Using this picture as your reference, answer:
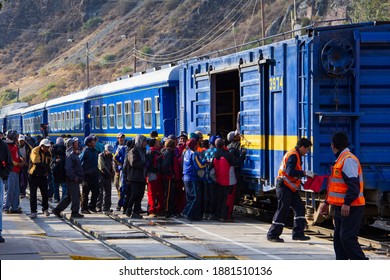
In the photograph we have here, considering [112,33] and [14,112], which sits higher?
[112,33]

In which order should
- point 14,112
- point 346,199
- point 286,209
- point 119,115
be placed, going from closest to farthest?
1. point 346,199
2. point 286,209
3. point 119,115
4. point 14,112

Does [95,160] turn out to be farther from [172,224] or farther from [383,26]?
[383,26]

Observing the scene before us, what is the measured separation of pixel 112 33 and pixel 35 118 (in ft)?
180

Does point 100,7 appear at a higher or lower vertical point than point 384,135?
higher

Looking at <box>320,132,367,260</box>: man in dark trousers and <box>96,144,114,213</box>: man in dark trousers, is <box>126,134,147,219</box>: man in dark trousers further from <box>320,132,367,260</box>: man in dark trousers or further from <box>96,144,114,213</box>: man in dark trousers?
<box>320,132,367,260</box>: man in dark trousers

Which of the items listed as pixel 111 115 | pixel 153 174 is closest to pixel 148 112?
pixel 111 115

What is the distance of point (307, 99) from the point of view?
49.9 ft

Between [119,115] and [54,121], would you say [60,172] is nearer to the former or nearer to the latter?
[119,115]

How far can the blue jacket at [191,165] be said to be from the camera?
18.1 meters

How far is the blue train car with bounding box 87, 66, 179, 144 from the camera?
24016 millimetres

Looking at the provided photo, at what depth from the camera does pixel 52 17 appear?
123m

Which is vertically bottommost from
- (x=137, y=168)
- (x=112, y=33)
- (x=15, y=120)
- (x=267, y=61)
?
(x=137, y=168)
